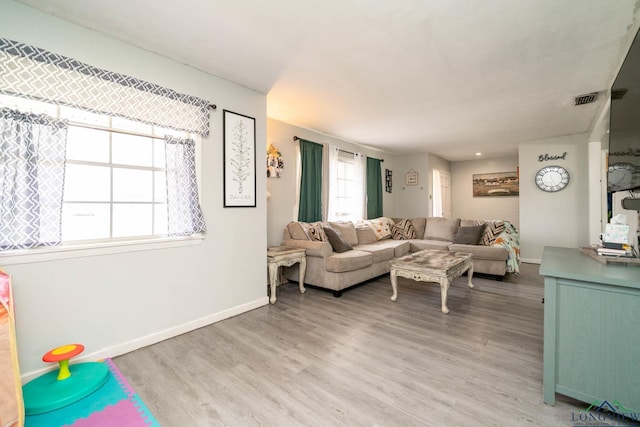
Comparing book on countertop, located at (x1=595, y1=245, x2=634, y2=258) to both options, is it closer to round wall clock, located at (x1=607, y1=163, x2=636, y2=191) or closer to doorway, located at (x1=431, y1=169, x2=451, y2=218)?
round wall clock, located at (x1=607, y1=163, x2=636, y2=191)

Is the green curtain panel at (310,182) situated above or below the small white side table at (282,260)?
above

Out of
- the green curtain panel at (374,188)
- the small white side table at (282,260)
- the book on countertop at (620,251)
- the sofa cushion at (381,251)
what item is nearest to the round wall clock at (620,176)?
the book on countertop at (620,251)

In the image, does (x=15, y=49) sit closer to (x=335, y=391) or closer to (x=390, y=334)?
(x=335, y=391)

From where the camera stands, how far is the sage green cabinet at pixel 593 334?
1.32m

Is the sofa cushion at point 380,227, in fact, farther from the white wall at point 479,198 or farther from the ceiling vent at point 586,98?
the white wall at point 479,198

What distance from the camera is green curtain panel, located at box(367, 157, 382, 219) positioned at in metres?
5.90

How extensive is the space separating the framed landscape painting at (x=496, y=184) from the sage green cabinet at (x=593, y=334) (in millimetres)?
6608

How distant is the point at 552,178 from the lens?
5.13m

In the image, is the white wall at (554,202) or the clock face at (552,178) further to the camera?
the clock face at (552,178)

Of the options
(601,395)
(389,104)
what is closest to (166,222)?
(389,104)

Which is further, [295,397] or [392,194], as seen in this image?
[392,194]

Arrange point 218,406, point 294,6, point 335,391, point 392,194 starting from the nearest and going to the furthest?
point 218,406 → point 335,391 → point 294,6 → point 392,194

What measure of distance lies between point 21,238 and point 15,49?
114cm

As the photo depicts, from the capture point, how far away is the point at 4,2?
1.69m
